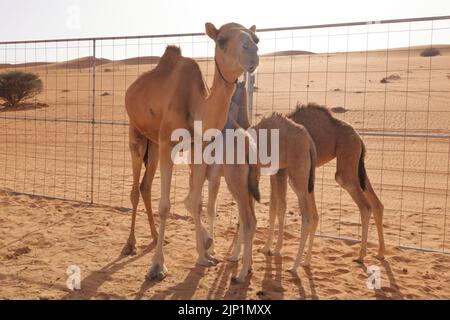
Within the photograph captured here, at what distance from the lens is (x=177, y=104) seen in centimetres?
509

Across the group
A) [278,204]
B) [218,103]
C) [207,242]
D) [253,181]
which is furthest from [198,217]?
[218,103]

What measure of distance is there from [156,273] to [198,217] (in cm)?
75

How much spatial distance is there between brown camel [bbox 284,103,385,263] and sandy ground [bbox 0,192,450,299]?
0.49 meters

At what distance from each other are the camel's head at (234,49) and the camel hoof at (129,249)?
2684mm

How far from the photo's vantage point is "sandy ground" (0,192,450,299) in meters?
4.80

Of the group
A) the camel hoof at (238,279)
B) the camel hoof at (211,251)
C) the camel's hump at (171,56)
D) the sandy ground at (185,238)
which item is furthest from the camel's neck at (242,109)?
the camel hoof at (238,279)

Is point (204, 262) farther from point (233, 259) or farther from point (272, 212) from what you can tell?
point (272, 212)

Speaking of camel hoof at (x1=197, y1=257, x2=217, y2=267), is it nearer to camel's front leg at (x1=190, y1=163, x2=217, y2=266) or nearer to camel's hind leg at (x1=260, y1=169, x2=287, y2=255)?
camel's front leg at (x1=190, y1=163, x2=217, y2=266)

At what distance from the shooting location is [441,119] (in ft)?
57.2

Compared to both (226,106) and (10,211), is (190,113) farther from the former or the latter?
(10,211)

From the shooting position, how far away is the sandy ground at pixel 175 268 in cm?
480

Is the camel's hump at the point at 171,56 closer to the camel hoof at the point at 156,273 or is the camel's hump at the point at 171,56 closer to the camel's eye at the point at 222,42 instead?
the camel's eye at the point at 222,42

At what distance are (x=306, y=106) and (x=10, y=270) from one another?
13.1 ft
